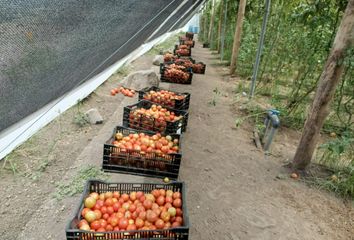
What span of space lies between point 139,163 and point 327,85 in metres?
2.08

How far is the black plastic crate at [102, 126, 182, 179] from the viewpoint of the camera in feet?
9.11

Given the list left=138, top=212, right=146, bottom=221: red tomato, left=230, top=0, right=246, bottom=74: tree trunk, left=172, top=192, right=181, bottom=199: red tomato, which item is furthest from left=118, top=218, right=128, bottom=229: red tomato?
left=230, top=0, right=246, bottom=74: tree trunk

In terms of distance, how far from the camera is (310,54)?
4625mm

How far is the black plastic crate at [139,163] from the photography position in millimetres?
2777

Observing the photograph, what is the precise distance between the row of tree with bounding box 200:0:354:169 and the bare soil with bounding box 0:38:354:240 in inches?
22.5

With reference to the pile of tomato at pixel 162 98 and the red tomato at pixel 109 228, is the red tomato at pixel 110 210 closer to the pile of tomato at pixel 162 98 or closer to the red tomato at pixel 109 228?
the red tomato at pixel 109 228

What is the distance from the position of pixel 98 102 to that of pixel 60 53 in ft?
11.0

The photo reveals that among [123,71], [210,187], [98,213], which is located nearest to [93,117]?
[210,187]

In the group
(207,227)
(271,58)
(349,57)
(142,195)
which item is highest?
(349,57)

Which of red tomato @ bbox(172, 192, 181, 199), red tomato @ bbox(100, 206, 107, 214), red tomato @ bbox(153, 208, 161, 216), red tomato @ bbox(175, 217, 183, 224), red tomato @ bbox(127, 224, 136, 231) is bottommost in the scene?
red tomato @ bbox(100, 206, 107, 214)

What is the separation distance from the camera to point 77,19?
172cm

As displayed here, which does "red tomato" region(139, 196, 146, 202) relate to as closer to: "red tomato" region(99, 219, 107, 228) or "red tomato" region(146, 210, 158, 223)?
"red tomato" region(146, 210, 158, 223)

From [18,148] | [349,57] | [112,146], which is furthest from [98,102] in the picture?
[349,57]

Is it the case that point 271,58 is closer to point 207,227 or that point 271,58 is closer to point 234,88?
point 234,88
